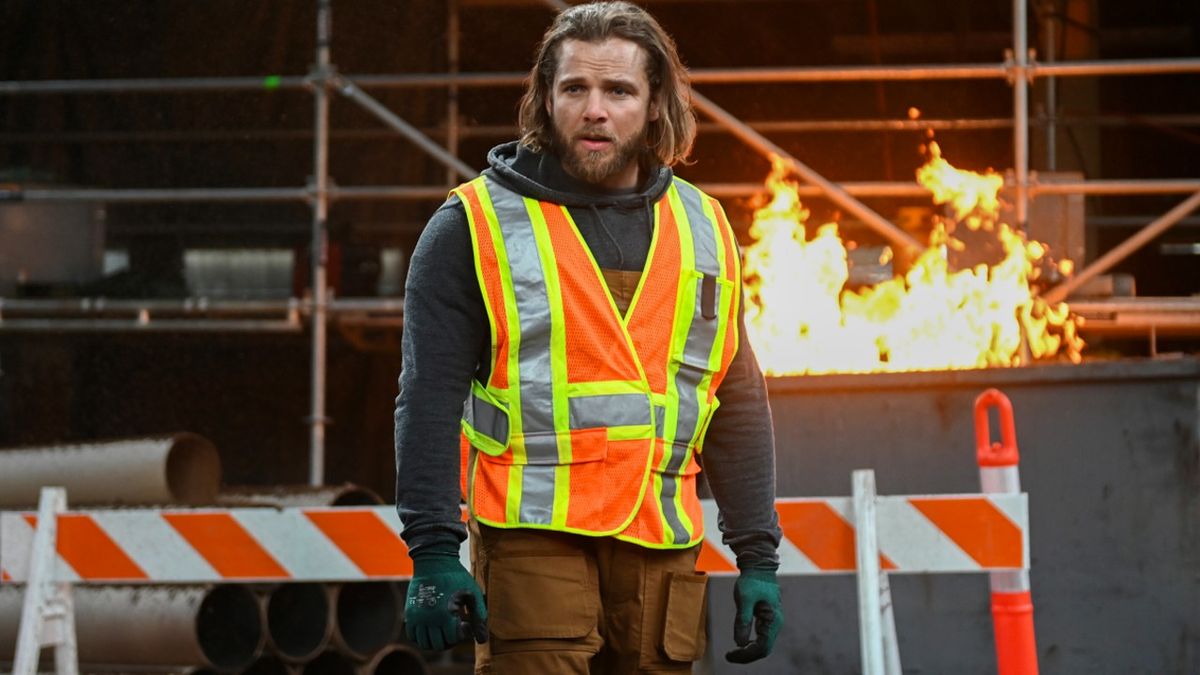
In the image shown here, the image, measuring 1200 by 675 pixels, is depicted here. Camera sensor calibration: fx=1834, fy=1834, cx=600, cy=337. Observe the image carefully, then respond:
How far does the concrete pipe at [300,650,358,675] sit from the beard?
161 inches

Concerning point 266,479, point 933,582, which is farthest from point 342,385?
point 933,582

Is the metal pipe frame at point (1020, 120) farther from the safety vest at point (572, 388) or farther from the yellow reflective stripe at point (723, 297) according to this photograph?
the safety vest at point (572, 388)

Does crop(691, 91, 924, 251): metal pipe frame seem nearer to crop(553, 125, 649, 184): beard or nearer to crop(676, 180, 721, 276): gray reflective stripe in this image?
crop(676, 180, 721, 276): gray reflective stripe

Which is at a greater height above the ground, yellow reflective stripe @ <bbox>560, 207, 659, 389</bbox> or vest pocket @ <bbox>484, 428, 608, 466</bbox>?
yellow reflective stripe @ <bbox>560, 207, 659, 389</bbox>

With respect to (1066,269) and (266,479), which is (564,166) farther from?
(266,479)

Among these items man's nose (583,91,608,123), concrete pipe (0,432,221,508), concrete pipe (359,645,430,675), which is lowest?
concrete pipe (359,645,430,675)

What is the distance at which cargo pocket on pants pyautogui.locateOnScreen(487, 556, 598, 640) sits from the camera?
292 cm

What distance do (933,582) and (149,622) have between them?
8.75ft

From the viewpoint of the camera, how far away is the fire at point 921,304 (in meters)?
6.96

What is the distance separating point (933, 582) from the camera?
5449 mm

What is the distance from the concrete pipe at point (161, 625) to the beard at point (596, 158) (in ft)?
11.5

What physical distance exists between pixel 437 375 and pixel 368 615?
164 inches

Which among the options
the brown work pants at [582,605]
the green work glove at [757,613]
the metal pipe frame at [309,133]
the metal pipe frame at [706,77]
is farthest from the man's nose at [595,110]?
the metal pipe frame at [309,133]

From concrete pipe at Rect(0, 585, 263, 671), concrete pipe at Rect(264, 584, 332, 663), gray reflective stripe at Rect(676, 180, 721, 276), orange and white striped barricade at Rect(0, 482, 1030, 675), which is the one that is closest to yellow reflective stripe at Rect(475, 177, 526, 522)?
gray reflective stripe at Rect(676, 180, 721, 276)
